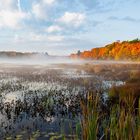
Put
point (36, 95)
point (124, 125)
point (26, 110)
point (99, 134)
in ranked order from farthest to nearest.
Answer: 1. point (36, 95)
2. point (26, 110)
3. point (99, 134)
4. point (124, 125)

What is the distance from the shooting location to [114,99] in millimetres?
22484

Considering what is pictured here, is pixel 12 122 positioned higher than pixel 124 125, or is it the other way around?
pixel 124 125

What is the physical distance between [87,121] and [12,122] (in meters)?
9.74

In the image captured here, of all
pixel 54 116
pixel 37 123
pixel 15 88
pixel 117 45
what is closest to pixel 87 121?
pixel 37 123

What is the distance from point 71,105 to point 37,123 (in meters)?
4.37

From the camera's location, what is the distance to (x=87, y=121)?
7.90 m

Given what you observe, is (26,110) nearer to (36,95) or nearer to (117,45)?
(36,95)

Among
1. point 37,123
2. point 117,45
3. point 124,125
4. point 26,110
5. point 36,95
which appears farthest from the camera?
point 117,45

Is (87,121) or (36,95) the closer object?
(87,121)

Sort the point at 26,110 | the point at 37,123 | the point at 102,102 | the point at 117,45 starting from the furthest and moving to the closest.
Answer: the point at 117,45, the point at 102,102, the point at 26,110, the point at 37,123

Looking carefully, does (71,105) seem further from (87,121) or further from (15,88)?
(87,121)

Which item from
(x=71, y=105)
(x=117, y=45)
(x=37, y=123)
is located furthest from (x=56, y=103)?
(x=117, y=45)

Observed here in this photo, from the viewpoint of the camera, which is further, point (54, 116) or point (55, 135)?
point (54, 116)

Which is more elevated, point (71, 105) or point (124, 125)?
point (124, 125)
